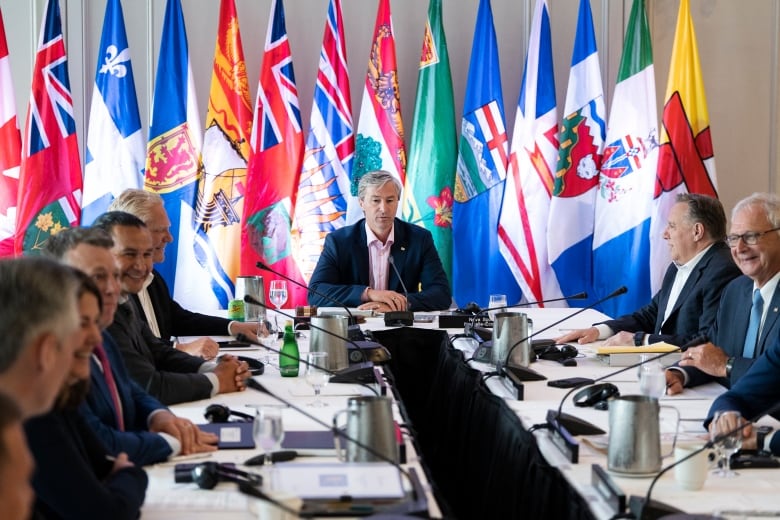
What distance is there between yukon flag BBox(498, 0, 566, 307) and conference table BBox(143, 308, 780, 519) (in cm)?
151

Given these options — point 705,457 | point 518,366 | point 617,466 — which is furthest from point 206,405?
point 705,457

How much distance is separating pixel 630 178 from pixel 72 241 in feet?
14.6

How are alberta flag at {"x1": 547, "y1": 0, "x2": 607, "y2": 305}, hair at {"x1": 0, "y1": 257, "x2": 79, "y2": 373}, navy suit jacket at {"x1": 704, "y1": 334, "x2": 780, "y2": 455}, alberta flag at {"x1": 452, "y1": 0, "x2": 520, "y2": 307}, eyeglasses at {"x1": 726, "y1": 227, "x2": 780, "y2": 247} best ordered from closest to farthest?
hair at {"x1": 0, "y1": 257, "x2": 79, "y2": 373}, navy suit jacket at {"x1": 704, "y1": 334, "x2": 780, "y2": 455}, eyeglasses at {"x1": 726, "y1": 227, "x2": 780, "y2": 247}, alberta flag at {"x1": 547, "y1": 0, "x2": 607, "y2": 305}, alberta flag at {"x1": 452, "y1": 0, "x2": 520, "y2": 307}

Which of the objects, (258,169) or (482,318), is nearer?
(482,318)

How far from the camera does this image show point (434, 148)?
6215mm

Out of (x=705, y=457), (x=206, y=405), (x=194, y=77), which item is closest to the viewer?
(x=705, y=457)

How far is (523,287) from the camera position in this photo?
6.17 meters

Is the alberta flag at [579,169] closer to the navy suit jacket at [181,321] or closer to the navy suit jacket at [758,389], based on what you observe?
the navy suit jacket at [181,321]

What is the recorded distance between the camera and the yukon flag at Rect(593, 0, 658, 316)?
5.98 metres

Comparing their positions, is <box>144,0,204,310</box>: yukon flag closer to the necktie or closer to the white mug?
the necktie

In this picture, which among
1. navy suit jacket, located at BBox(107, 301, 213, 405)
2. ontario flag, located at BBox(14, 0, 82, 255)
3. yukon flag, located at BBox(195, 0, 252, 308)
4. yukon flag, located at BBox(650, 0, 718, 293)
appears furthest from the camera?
yukon flag, located at BBox(195, 0, 252, 308)

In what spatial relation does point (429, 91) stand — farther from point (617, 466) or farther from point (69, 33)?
point (617, 466)

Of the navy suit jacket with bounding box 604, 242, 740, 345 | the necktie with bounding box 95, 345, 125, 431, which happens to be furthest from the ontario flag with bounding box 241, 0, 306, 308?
the necktie with bounding box 95, 345, 125, 431

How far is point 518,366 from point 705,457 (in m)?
1.25
